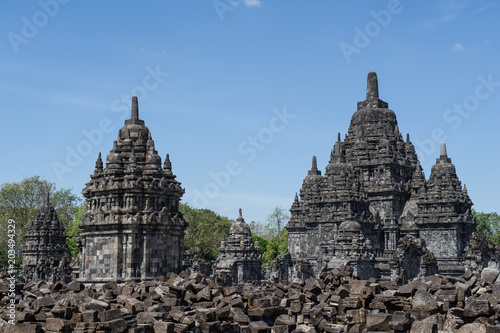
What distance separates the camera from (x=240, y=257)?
42750 mm

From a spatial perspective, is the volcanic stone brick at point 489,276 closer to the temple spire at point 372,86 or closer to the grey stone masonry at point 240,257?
the grey stone masonry at point 240,257

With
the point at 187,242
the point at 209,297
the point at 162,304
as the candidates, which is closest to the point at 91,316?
the point at 162,304

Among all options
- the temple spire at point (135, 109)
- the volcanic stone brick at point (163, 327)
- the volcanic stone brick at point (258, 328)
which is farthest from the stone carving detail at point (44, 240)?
the volcanic stone brick at point (163, 327)

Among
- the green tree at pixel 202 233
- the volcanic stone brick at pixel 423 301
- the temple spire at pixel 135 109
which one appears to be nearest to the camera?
the volcanic stone brick at pixel 423 301

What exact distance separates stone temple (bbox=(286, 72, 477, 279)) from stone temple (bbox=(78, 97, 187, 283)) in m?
19.1

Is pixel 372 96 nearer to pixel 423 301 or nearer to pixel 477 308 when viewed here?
pixel 423 301

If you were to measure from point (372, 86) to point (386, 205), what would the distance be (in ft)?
41.2

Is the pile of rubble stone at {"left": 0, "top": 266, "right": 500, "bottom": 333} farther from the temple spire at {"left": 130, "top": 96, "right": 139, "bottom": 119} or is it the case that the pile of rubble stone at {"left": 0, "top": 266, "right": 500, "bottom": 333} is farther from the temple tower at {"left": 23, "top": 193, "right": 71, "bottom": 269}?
the temple tower at {"left": 23, "top": 193, "right": 71, "bottom": 269}

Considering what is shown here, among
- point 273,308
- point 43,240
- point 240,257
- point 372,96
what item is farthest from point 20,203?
point 273,308

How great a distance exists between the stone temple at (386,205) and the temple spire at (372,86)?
149 inches

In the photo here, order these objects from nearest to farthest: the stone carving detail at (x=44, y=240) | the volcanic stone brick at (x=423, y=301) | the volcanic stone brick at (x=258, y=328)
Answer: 1. the volcanic stone brick at (x=258, y=328)
2. the volcanic stone brick at (x=423, y=301)
3. the stone carving detail at (x=44, y=240)

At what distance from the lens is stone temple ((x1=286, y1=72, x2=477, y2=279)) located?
44.8m

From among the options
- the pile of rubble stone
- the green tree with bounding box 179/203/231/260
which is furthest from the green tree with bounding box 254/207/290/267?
the pile of rubble stone

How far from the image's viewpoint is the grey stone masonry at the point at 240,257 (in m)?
42.3
